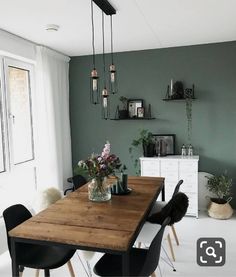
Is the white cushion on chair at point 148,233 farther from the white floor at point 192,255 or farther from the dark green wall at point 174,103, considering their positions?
the dark green wall at point 174,103

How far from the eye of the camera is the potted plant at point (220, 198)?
148 inches

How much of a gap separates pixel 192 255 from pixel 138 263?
1.17 m

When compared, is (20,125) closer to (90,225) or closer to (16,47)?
(16,47)

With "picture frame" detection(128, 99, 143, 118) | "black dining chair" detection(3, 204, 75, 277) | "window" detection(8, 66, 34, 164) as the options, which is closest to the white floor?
"black dining chair" detection(3, 204, 75, 277)

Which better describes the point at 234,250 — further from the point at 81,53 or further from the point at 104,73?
the point at 81,53

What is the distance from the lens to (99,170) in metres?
2.35

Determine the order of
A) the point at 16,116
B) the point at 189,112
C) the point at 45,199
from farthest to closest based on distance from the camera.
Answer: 1. the point at 189,112
2. the point at 16,116
3. the point at 45,199

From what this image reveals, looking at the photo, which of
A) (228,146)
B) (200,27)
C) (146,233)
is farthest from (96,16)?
(228,146)

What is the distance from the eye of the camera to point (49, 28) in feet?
9.91

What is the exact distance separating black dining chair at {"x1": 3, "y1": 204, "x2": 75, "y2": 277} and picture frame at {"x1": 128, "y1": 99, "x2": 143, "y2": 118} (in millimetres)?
2494

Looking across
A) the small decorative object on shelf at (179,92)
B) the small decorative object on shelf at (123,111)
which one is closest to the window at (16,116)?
the small decorative object on shelf at (123,111)

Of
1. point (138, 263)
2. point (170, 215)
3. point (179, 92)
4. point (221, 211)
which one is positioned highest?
point (179, 92)

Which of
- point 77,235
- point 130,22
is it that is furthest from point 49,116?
point 77,235

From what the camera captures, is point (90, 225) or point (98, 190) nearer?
point (90, 225)
